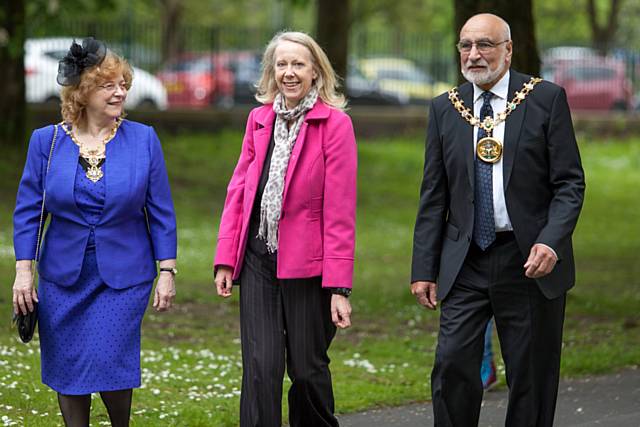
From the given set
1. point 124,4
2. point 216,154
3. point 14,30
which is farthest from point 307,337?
point 124,4

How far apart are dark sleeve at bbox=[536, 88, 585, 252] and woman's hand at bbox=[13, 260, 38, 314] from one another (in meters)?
2.20

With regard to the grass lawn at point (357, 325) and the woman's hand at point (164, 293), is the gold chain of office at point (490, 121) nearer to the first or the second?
the woman's hand at point (164, 293)

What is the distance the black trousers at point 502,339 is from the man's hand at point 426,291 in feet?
0.23

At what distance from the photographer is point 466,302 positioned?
571cm

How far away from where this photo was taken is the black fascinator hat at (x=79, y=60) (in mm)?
5738

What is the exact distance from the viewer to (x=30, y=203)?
577 cm

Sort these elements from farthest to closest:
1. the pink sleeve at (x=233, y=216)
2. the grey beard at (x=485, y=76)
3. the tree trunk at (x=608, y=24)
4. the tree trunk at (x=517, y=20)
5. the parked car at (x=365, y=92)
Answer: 1. the tree trunk at (x=608, y=24)
2. the parked car at (x=365, y=92)
3. the tree trunk at (x=517, y=20)
4. the pink sleeve at (x=233, y=216)
5. the grey beard at (x=485, y=76)

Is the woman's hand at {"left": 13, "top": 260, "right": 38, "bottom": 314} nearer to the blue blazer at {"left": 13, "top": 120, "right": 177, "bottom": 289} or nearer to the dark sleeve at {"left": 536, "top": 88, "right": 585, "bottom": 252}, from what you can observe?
the blue blazer at {"left": 13, "top": 120, "right": 177, "bottom": 289}

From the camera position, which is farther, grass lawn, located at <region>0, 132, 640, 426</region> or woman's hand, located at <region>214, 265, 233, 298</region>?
grass lawn, located at <region>0, 132, 640, 426</region>

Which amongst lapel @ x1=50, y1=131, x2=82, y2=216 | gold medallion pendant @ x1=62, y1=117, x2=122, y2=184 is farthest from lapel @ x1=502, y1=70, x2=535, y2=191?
lapel @ x1=50, y1=131, x2=82, y2=216

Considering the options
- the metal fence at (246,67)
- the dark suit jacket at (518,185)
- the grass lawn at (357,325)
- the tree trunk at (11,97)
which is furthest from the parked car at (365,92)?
the dark suit jacket at (518,185)

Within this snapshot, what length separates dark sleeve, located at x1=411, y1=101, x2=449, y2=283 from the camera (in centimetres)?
579

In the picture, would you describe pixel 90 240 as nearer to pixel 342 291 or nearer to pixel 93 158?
pixel 93 158

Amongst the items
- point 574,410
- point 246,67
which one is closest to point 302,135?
point 574,410
